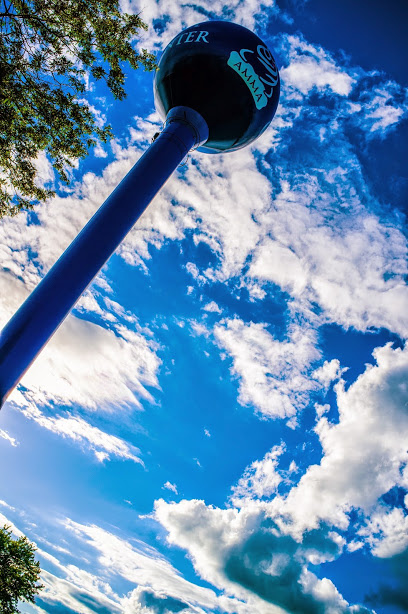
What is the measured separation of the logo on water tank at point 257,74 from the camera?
7.23 metres

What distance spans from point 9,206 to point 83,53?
16.3 ft

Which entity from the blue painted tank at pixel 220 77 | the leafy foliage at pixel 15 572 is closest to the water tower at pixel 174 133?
the blue painted tank at pixel 220 77

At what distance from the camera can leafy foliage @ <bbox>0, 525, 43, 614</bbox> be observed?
1867 centimetres

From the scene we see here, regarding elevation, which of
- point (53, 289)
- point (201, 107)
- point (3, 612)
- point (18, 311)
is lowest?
point (3, 612)

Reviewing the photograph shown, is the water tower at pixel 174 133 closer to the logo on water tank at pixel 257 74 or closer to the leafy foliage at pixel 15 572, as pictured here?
the logo on water tank at pixel 257 74

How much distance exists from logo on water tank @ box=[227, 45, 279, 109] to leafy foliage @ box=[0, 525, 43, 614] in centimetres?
2645

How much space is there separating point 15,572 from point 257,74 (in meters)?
27.2

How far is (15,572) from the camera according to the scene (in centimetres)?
1888

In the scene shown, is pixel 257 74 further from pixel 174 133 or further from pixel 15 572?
pixel 15 572

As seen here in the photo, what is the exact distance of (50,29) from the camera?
792cm

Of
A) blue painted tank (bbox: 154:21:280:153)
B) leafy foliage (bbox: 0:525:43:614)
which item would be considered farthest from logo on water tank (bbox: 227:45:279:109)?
leafy foliage (bbox: 0:525:43:614)

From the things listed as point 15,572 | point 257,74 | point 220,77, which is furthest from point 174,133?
point 15,572

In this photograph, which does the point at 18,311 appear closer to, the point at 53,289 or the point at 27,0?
the point at 53,289

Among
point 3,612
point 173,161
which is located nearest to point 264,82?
point 173,161
